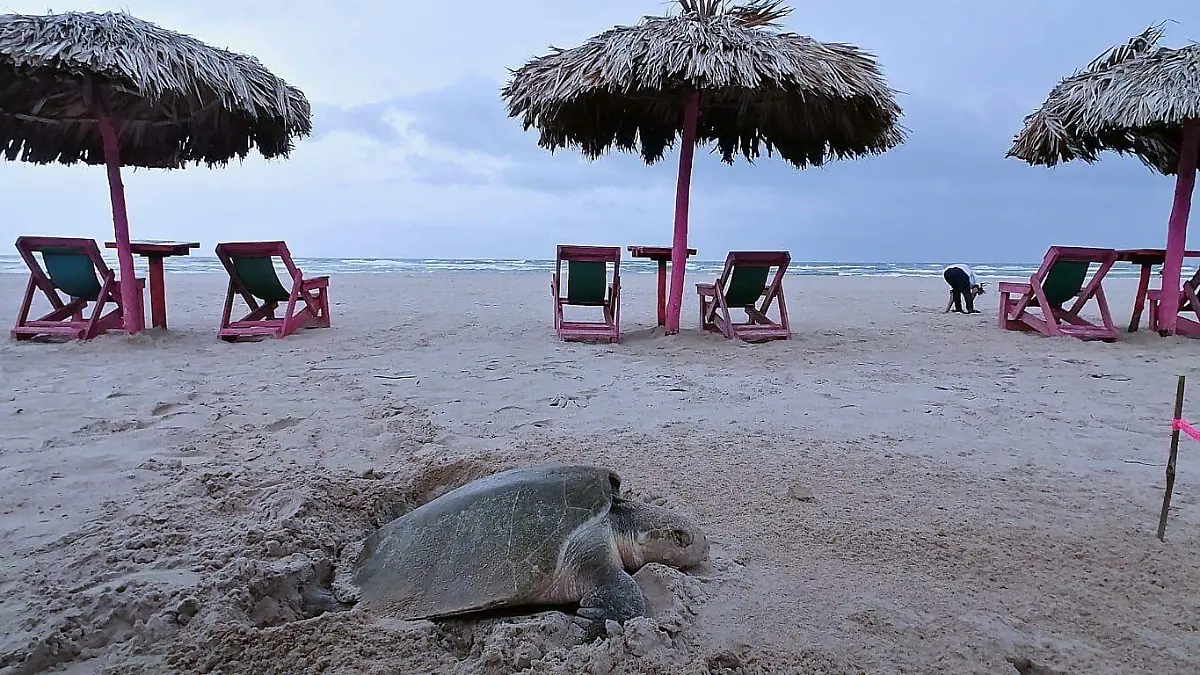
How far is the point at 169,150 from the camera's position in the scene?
277 inches

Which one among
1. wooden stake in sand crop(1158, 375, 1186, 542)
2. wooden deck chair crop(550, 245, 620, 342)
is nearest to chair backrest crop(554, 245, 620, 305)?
wooden deck chair crop(550, 245, 620, 342)

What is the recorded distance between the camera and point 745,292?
240 inches

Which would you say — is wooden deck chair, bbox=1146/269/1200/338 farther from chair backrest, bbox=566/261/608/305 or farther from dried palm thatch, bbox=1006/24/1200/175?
chair backrest, bbox=566/261/608/305

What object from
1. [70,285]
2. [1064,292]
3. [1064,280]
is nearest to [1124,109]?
[1064,280]

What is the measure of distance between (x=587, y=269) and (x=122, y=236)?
4044 millimetres

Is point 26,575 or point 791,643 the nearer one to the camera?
point 791,643

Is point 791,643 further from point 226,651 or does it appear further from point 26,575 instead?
point 26,575

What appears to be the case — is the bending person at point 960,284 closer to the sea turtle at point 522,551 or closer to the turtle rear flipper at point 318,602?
the sea turtle at point 522,551

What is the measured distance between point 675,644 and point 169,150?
791 cm

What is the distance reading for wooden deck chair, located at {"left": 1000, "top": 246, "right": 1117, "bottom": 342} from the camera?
600 centimetres

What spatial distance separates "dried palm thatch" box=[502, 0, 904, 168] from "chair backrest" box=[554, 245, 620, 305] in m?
1.23

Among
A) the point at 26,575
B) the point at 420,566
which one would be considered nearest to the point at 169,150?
the point at 26,575

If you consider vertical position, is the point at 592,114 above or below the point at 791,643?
above

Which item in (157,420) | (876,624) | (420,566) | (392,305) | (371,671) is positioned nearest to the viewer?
(371,671)
